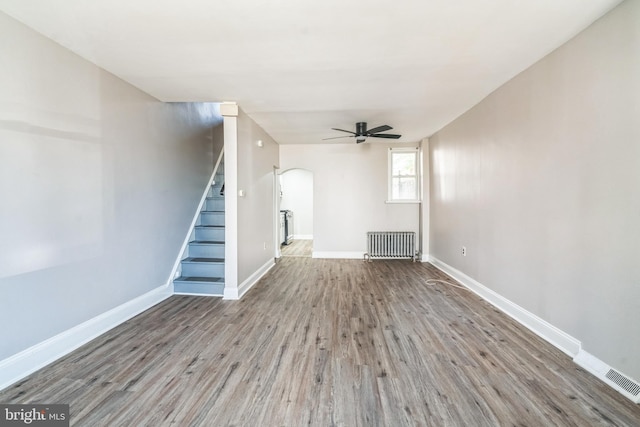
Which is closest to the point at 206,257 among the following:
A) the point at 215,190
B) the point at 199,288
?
the point at 199,288

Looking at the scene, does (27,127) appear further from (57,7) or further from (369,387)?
(369,387)

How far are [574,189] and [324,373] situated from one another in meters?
2.42

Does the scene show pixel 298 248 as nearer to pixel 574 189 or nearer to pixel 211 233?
pixel 211 233

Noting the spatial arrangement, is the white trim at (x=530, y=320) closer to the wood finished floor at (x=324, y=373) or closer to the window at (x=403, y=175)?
the wood finished floor at (x=324, y=373)

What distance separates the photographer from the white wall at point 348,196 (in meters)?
5.78

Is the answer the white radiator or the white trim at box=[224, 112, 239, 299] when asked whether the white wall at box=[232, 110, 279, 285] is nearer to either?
the white trim at box=[224, 112, 239, 299]

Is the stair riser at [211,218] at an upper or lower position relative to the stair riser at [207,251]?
upper

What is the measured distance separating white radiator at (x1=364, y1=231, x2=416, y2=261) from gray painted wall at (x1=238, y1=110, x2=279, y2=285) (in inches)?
85.8

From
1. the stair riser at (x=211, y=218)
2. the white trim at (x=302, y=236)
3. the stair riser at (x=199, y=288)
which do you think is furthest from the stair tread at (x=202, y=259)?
the white trim at (x=302, y=236)

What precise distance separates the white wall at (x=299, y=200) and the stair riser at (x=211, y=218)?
455 centimetres

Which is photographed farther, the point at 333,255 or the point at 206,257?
Result: the point at 333,255

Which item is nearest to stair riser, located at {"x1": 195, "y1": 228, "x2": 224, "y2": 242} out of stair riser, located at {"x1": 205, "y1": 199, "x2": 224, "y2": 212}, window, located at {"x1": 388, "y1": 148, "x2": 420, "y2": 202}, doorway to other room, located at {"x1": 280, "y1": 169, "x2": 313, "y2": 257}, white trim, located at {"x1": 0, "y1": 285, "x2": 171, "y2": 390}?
stair riser, located at {"x1": 205, "y1": 199, "x2": 224, "y2": 212}

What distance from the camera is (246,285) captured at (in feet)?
12.1

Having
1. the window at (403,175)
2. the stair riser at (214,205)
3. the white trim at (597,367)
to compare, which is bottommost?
the white trim at (597,367)
